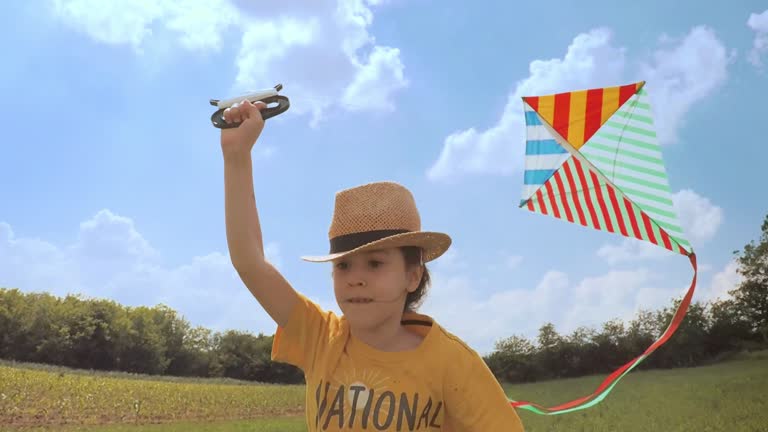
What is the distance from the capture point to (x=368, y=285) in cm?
215

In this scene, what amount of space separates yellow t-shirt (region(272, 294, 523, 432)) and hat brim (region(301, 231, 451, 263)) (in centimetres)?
26

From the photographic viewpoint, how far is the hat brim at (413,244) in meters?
2.10

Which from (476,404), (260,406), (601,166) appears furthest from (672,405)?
(476,404)

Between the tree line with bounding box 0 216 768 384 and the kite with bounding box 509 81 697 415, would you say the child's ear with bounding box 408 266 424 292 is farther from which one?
the tree line with bounding box 0 216 768 384

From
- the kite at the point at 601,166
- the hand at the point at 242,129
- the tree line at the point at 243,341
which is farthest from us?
the tree line at the point at 243,341

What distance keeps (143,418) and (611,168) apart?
12920mm

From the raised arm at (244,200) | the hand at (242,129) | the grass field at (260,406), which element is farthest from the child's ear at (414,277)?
the grass field at (260,406)

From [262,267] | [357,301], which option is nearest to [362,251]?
[357,301]

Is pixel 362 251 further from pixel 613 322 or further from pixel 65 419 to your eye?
pixel 613 322

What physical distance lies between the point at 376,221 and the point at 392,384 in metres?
0.55

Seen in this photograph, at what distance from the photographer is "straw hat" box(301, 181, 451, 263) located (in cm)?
217

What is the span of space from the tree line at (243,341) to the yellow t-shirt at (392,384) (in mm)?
23950

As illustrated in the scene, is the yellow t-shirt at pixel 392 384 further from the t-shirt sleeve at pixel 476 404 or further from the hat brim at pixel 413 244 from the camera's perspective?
the hat brim at pixel 413 244

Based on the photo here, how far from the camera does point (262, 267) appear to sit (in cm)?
206
